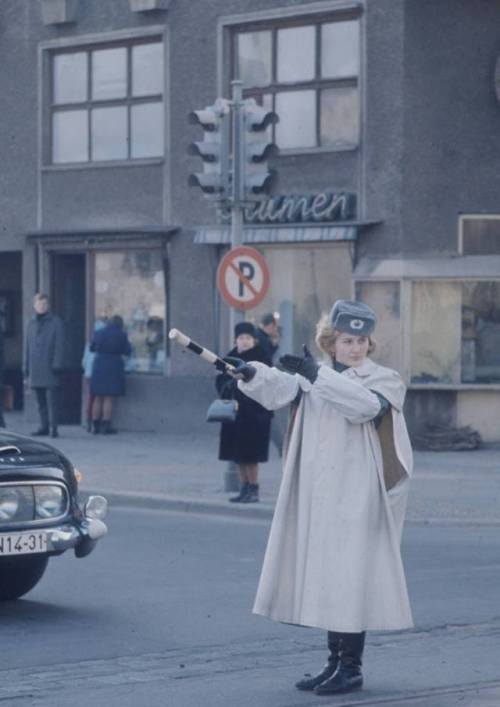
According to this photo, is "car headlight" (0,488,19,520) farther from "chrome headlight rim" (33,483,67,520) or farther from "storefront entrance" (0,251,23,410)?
"storefront entrance" (0,251,23,410)

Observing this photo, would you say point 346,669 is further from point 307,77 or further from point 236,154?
point 307,77

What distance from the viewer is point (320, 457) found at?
8008 millimetres

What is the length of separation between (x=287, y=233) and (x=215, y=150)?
5439mm

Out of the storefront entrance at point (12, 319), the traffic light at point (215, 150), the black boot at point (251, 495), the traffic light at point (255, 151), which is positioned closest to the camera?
the black boot at point (251, 495)

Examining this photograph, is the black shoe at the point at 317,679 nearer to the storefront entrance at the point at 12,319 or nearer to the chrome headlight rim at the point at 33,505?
the chrome headlight rim at the point at 33,505

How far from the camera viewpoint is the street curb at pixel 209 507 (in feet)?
51.0

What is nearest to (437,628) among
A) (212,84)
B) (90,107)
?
(212,84)

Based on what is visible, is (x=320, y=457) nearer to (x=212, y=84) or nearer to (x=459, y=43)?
(x=459, y=43)

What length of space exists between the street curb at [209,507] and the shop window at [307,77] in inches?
272

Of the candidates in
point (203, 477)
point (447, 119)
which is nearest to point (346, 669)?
point (203, 477)

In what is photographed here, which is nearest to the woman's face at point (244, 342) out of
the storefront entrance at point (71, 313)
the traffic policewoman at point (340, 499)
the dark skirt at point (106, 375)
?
the traffic policewoman at point (340, 499)

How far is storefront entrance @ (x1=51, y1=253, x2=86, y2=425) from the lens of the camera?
26.1 metres

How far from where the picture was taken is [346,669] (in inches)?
321

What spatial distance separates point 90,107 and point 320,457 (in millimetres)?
18168
